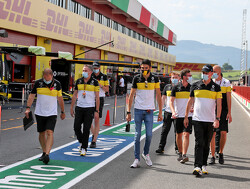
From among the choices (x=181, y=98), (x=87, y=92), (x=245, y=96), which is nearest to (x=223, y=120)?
(x=181, y=98)

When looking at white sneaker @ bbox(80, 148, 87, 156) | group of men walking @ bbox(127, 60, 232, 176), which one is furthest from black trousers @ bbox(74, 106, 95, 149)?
group of men walking @ bbox(127, 60, 232, 176)

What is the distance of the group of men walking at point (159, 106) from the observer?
6.87m

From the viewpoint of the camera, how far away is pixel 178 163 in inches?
307

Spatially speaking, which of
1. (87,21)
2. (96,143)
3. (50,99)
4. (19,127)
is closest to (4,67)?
(19,127)

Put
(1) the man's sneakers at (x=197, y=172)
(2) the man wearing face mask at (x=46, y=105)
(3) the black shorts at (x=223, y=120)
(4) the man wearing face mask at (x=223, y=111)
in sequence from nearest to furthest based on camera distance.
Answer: (1) the man's sneakers at (x=197, y=172), (2) the man wearing face mask at (x=46, y=105), (4) the man wearing face mask at (x=223, y=111), (3) the black shorts at (x=223, y=120)

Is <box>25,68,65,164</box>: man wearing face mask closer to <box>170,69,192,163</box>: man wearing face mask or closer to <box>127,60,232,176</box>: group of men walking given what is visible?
<box>127,60,232,176</box>: group of men walking

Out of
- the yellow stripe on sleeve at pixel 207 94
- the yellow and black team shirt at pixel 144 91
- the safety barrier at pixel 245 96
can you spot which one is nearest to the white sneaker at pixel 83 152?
the yellow and black team shirt at pixel 144 91

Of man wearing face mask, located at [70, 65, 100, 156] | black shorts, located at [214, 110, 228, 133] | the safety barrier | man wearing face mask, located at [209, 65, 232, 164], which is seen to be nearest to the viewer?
man wearing face mask, located at [209, 65, 232, 164]

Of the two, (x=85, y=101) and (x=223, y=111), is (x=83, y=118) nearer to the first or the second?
(x=85, y=101)

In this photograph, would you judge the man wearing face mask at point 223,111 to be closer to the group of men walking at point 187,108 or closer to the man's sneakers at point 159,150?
the group of men walking at point 187,108

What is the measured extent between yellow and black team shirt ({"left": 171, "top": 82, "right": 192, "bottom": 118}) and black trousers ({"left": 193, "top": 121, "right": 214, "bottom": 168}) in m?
1.28

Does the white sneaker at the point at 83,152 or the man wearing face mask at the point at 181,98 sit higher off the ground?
the man wearing face mask at the point at 181,98

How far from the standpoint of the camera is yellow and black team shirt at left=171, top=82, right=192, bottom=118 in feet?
27.0

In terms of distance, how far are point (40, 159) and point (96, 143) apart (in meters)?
2.71
